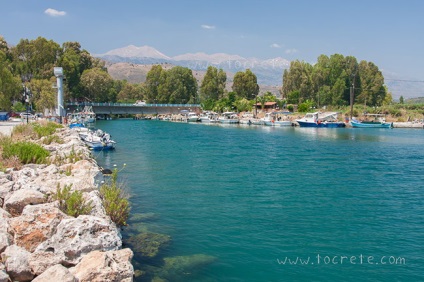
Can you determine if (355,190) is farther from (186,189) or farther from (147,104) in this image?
(147,104)

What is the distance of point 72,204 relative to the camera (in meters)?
13.0

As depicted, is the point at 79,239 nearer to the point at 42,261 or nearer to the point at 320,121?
the point at 42,261

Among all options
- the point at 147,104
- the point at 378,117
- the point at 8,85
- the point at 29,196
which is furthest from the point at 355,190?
the point at 147,104

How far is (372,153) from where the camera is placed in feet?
143

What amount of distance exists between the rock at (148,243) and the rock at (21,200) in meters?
3.40

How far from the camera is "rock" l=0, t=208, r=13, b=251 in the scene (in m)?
10.3

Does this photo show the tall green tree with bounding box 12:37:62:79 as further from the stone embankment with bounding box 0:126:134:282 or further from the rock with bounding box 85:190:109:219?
the stone embankment with bounding box 0:126:134:282

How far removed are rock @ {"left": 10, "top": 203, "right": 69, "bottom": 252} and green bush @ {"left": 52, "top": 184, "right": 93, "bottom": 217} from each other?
1.20 meters

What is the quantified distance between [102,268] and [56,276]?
100cm

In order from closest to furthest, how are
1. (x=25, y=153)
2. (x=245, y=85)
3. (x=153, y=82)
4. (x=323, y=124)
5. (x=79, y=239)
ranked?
(x=79, y=239) < (x=25, y=153) < (x=323, y=124) < (x=245, y=85) < (x=153, y=82)

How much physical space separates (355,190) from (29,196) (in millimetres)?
17988

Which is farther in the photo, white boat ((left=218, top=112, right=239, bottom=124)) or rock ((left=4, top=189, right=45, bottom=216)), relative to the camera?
white boat ((left=218, top=112, right=239, bottom=124))

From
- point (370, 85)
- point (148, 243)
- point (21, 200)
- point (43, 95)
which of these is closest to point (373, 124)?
point (370, 85)

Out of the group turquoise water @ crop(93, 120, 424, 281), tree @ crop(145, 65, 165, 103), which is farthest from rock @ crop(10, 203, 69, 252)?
tree @ crop(145, 65, 165, 103)
